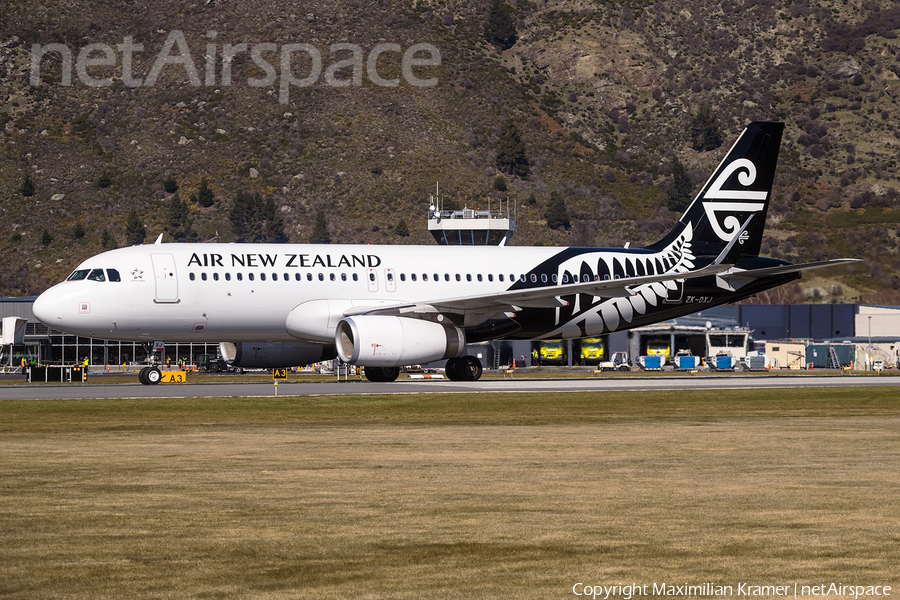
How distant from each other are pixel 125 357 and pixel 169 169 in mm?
87782

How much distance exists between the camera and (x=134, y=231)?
168500mm

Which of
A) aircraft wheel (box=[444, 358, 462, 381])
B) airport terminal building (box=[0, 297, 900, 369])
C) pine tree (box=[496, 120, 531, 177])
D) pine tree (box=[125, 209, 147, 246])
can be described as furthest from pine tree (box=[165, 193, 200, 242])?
aircraft wheel (box=[444, 358, 462, 381])

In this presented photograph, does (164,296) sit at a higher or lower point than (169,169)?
lower

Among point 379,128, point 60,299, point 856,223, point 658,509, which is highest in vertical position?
point 379,128

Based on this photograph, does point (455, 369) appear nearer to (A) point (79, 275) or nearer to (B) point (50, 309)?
(A) point (79, 275)

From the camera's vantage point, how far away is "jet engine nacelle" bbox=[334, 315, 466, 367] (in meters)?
39.3

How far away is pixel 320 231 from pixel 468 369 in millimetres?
123425

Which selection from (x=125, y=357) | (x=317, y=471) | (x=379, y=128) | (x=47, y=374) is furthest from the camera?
(x=379, y=128)

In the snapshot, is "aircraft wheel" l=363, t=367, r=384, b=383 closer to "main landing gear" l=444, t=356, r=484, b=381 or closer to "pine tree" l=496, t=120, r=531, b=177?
"main landing gear" l=444, t=356, r=484, b=381

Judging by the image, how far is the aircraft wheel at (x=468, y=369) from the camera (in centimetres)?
4509

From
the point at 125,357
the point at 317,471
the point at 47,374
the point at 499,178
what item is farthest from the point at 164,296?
the point at 499,178

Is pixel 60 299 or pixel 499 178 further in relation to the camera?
pixel 499 178

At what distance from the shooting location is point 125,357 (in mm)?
100500

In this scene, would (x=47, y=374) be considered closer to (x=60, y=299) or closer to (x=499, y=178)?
(x=60, y=299)
